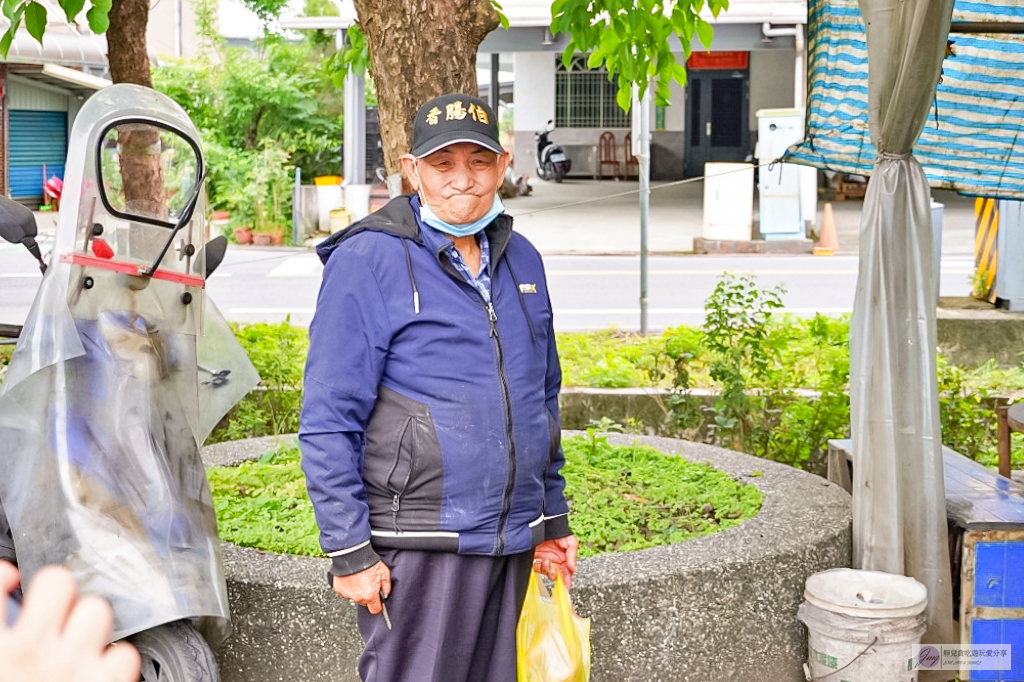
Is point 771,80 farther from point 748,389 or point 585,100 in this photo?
point 748,389

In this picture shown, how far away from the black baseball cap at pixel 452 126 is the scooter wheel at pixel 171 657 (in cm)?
145

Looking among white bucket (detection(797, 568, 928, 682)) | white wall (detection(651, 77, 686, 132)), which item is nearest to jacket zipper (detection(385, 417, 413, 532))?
white bucket (detection(797, 568, 928, 682))

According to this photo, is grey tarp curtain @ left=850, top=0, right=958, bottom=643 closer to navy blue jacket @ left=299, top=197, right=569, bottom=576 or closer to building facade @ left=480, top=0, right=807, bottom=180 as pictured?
navy blue jacket @ left=299, top=197, right=569, bottom=576

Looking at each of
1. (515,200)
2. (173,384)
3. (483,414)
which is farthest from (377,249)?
(515,200)

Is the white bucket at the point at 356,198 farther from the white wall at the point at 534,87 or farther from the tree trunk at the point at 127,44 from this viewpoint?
the tree trunk at the point at 127,44

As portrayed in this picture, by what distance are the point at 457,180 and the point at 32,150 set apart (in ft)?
85.1

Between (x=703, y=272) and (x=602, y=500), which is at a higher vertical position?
(x=703, y=272)

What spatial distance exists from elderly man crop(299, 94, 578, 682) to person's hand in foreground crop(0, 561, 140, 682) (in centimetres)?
173

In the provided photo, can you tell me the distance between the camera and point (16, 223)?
10.9 feet

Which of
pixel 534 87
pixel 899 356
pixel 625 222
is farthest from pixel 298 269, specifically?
pixel 534 87

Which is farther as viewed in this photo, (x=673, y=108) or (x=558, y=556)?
(x=673, y=108)

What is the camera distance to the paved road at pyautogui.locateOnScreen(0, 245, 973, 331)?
12.9 m

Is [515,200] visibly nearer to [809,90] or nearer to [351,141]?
[351,141]

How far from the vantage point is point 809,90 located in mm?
6020
